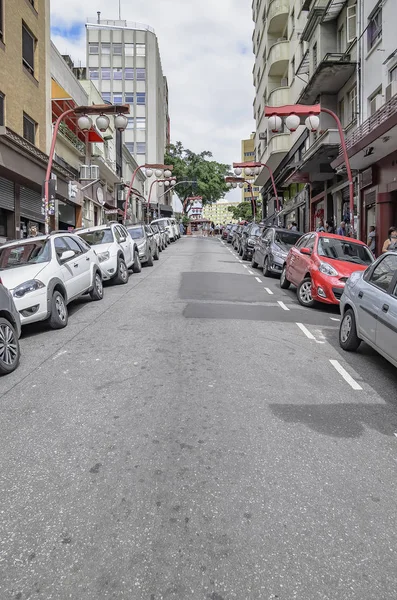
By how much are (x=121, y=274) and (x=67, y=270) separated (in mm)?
4490

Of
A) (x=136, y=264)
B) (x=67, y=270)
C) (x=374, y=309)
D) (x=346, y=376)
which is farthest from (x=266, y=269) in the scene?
(x=346, y=376)

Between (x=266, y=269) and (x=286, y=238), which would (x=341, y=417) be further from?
(x=286, y=238)

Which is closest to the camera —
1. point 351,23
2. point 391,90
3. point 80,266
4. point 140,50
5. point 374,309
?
point 374,309

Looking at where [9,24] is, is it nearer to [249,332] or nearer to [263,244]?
[263,244]

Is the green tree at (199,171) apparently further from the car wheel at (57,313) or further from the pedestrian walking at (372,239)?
the car wheel at (57,313)

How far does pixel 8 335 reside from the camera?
19.5ft

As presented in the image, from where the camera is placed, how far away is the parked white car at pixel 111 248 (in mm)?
13164

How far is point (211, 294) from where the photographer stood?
11.9 meters

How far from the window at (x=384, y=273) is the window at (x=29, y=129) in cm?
1717

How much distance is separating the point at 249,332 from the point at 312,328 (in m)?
1.34

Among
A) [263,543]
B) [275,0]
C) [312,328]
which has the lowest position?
[263,543]

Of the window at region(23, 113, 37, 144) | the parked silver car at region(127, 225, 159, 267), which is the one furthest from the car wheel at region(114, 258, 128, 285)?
the window at region(23, 113, 37, 144)

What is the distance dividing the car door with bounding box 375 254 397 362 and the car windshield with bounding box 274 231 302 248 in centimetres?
989

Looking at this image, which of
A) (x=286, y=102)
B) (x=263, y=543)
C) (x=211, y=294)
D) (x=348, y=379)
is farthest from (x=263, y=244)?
(x=286, y=102)
